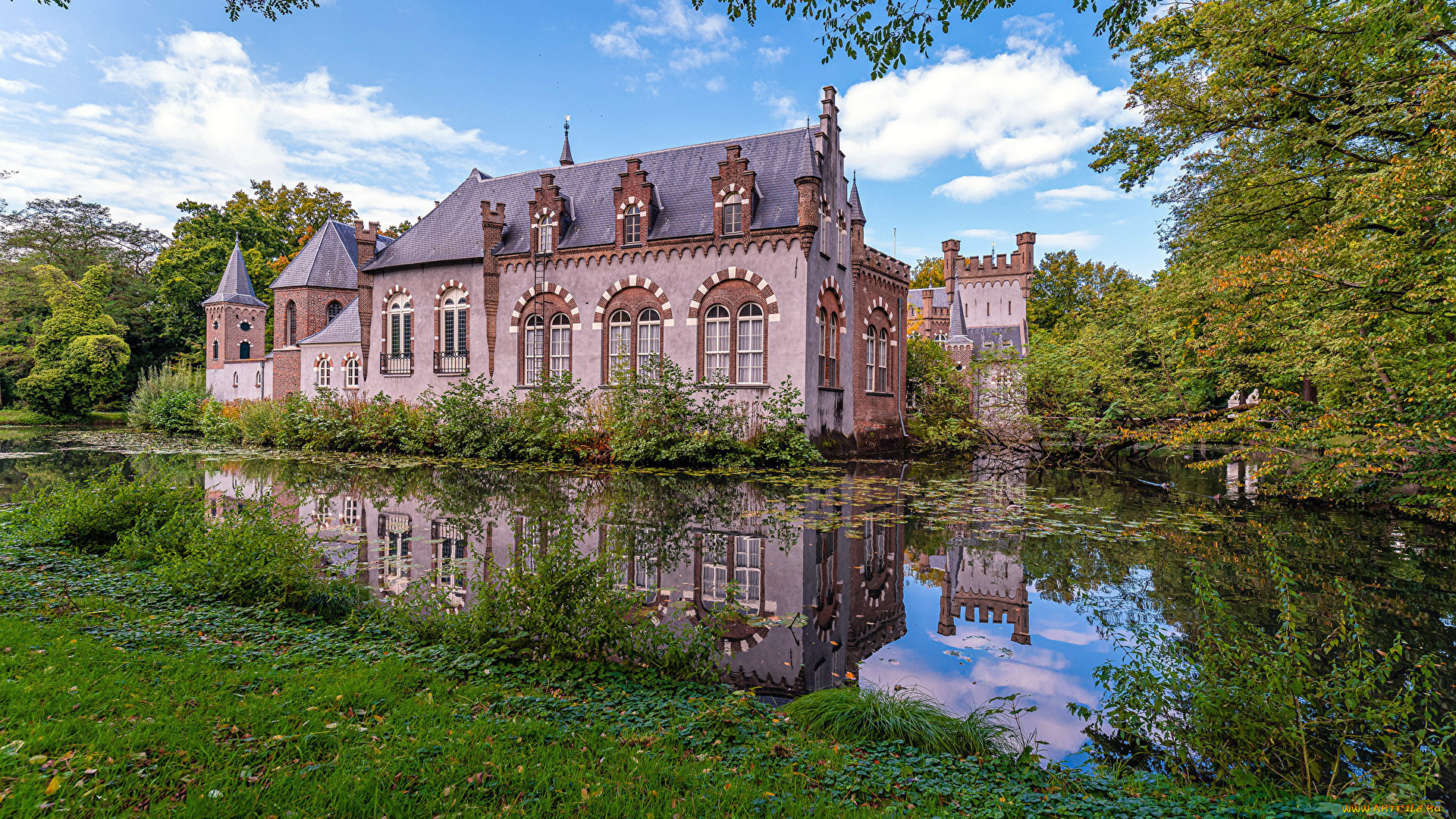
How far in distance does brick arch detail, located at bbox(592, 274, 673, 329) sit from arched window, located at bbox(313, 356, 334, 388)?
1501 cm

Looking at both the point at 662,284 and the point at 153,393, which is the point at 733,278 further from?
the point at 153,393

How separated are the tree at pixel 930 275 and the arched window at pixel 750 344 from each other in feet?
151

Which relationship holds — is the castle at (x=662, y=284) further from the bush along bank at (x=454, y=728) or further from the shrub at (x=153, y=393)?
the bush along bank at (x=454, y=728)

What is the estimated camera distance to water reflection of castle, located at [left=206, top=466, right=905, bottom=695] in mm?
5102

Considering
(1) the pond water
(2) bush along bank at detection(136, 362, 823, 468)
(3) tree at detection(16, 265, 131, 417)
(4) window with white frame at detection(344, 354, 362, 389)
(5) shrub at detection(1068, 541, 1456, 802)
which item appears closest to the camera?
(5) shrub at detection(1068, 541, 1456, 802)

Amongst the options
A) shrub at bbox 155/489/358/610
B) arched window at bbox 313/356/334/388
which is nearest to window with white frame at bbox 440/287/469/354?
arched window at bbox 313/356/334/388

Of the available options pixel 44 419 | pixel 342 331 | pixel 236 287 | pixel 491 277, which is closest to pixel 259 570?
pixel 491 277

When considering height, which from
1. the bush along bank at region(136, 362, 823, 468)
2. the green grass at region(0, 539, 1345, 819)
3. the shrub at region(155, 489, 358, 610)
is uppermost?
the bush along bank at region(136, 362, 823, 468)

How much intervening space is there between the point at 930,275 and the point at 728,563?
6056 cm

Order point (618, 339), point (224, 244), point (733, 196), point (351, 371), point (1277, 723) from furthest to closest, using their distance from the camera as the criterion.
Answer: point (224, 244)
point (351, 371)
point (618, 339)
point (733, 196)
point (1277, 723)

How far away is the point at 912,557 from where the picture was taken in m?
8.01

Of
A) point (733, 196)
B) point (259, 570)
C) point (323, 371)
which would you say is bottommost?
point (259, 570)

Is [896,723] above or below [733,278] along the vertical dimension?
below

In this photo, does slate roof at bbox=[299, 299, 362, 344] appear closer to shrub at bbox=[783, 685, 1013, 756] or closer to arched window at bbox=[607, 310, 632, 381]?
arched window at bbox=[607, 310, 632, 381]
